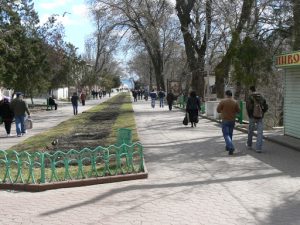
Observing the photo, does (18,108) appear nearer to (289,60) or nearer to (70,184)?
(289,60)

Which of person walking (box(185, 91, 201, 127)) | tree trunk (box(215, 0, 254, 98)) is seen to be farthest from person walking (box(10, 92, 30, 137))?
tree trunk (box(215, 0, 254, 98))

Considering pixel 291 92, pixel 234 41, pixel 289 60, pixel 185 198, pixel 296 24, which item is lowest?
pixel 185 198

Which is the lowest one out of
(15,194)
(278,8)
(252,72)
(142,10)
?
(15,194)

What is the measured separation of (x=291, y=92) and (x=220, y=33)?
15.8 metres

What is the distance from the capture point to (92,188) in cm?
891

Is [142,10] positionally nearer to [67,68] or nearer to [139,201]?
[67,68]

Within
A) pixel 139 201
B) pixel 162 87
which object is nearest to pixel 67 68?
pixel 162 87

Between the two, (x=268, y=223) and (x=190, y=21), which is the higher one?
(x=190, y=21)

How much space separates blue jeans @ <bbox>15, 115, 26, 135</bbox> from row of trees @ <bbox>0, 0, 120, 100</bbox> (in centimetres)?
1057

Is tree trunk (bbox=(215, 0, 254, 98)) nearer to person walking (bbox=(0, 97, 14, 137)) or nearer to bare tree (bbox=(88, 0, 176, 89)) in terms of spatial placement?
person walking (bbox=(0, 97, 14, 137))

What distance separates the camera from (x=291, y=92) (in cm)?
1598

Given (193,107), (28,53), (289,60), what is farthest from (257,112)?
(28,53)

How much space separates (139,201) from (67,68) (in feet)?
170

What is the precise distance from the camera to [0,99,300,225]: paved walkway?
6.82 m
